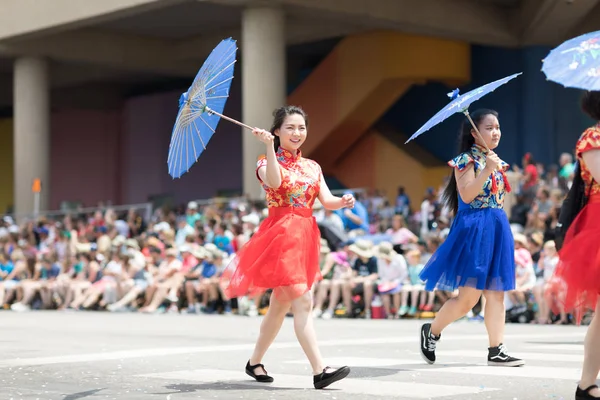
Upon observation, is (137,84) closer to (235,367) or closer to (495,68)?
(495,68)

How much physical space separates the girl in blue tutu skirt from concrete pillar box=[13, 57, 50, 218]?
95.5ft

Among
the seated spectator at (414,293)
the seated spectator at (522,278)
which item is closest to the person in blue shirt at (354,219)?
the seated spectator at (414,293)

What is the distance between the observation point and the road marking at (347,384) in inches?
270

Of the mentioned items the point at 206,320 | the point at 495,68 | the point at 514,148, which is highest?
the point at 495,68

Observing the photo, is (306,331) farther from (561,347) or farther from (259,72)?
(259,72)

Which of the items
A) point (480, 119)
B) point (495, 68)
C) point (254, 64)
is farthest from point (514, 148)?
point (480, 119)

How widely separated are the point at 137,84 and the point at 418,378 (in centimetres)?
3862

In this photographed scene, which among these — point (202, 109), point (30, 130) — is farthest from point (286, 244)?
point (30, 130)

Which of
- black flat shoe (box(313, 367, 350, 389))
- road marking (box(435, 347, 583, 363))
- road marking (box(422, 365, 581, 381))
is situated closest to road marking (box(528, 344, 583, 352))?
road marking (box(435, 347, 583, 363))

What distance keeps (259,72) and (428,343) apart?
69.6ft

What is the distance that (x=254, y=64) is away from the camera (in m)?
29.2

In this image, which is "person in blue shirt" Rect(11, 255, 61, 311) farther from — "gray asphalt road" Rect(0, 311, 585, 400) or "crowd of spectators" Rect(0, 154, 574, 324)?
"gray asphalt road" Rect(0, 311, 585, 400)

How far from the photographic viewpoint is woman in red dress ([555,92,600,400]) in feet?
19.3

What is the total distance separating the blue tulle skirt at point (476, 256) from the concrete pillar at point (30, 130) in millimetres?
29095
